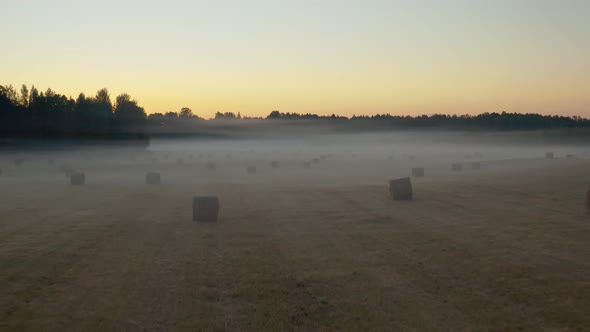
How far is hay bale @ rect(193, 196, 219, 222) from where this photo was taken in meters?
18.0

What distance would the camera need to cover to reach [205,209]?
18.1m

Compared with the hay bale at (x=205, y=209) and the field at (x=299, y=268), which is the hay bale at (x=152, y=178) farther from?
the hay bale at (x=205, y=209)

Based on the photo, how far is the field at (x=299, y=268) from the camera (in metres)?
8.81

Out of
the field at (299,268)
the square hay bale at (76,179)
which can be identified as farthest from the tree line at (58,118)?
the field at (299,268)

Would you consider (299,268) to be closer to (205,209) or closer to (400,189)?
(205,209)

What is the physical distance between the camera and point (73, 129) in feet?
387

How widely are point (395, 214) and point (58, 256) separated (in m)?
11.9

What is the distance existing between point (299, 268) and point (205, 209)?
7.09 meters

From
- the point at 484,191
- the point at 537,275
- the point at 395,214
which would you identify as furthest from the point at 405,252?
the point at 484,191

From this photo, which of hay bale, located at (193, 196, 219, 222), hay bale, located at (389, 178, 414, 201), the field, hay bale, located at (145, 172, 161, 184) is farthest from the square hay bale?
hay bale, located at (389, 178, 414, 201)

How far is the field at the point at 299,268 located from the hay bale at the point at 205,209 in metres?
0.49

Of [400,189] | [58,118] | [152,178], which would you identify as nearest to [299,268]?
[400,189]

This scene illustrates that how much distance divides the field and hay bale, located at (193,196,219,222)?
19.2 inches

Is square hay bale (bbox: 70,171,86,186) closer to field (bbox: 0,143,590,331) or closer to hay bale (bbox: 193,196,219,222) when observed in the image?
field (bbox: 0,143,590,331)
